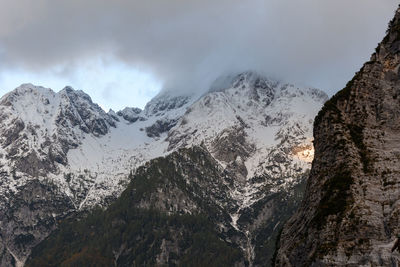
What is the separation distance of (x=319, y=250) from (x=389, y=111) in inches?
844

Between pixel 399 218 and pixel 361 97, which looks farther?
pixel 361 97

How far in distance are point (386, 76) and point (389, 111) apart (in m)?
6.60

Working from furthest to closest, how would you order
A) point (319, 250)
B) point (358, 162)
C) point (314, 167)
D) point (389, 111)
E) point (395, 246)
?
point (314, 167) → point (389, 111) → point (358, 162) → point (319, 250) → point (395, 246)

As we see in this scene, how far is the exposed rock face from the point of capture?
63.8 meters

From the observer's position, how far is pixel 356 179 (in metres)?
69.8

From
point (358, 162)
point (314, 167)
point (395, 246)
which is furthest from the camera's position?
point (314, 167)

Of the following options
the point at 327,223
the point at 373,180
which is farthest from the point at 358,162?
the point at 327,223

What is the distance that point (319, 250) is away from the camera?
66.4 metres

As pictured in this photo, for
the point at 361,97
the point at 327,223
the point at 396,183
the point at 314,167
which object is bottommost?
the point at 327,223

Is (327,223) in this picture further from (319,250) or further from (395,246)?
(395,246)

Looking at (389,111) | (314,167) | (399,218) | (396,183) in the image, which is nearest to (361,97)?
(389,111)

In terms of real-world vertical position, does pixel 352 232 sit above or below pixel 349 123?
below

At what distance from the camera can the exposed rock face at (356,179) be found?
63812 mm

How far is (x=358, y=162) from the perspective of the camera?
72000mm
